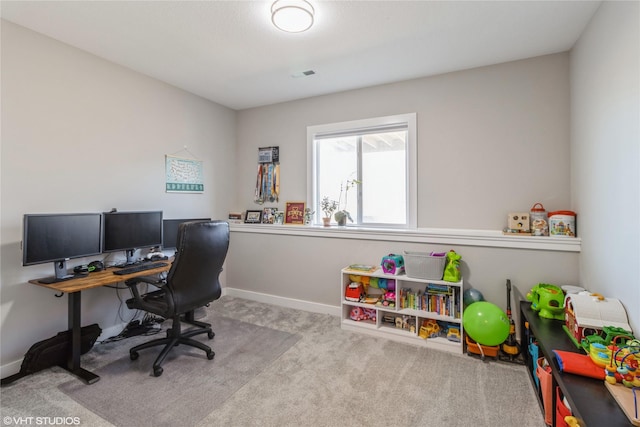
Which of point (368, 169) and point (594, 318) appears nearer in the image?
point (594, 318)

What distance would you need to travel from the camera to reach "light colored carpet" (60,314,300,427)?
1765mm

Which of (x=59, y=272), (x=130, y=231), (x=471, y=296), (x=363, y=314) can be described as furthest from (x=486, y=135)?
(x=59, y=272)

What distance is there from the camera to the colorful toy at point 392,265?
2790 mm

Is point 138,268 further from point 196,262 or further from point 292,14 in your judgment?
point 292,14

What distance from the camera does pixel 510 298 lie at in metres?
2.54

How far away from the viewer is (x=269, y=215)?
3861mm

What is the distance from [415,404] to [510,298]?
136 centimetres

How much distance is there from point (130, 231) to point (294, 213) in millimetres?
1763

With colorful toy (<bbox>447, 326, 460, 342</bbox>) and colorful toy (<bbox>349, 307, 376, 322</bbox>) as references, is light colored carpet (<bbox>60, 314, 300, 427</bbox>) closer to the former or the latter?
colorful toy (<bbox>349, 307, 376, 322</bbox>)

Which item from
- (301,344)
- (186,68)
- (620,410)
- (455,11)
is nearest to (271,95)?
(186,68)

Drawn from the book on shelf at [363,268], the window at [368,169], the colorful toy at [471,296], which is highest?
the window at [368,169]

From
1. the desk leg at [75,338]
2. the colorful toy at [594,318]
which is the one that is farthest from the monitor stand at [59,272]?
the colorful toy at [594,318]

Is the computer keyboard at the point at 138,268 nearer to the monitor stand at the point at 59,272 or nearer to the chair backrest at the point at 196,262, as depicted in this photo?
the monitor stand at the point at 59,272

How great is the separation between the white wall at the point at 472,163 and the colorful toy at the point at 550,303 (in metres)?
0.35
